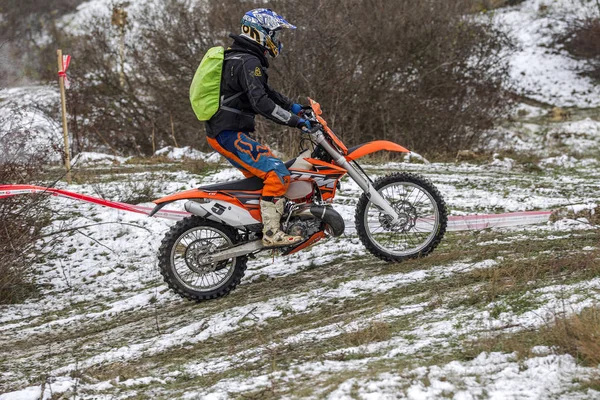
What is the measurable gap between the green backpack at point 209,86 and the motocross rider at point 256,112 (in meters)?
0.05

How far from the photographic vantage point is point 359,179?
6.04 metres

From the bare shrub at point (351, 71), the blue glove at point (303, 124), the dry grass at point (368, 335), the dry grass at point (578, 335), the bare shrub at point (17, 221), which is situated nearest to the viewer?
the dry grass at point (578, 335)

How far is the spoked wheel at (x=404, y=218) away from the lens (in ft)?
19.9

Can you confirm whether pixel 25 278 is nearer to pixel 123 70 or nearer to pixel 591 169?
pixel 591 169

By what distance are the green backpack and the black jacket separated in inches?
1.8

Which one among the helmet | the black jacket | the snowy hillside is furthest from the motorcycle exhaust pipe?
the helmet

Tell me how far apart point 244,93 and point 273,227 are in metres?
1.19

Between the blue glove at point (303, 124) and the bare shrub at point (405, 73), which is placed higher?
the bare shrub at point (405, 73)

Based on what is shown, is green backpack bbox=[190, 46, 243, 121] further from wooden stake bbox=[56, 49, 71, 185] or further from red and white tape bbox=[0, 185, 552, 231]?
wooden stake bbox=[56, 49, 71, 185]

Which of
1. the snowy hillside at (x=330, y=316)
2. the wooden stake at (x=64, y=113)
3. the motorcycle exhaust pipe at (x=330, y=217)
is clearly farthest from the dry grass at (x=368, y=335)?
the wooden stake at (x=64, y=113)

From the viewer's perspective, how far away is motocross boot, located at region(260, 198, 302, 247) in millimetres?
5910

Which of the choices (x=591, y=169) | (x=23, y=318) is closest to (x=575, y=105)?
(x=591, y=169)

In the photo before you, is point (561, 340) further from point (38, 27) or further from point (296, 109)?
point (38, 27)

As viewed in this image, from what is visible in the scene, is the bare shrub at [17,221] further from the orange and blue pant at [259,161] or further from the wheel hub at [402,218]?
the wheel hub at [402,218]
